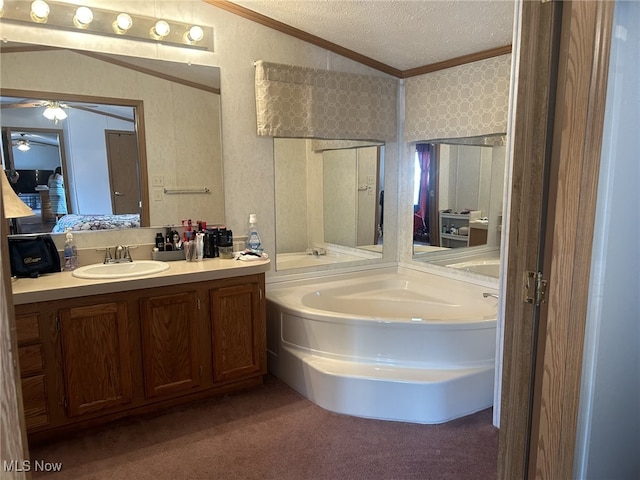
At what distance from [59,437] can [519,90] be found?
2666 millimetres

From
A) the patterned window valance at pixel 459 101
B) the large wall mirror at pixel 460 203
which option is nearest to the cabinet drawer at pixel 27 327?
the large wall mirror at pixel 460 203

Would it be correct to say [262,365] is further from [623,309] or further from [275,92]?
[623,309]

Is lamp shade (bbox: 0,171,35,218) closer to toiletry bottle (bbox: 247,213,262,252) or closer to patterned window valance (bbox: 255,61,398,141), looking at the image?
toiletry bottle (bbox: 247,213,262,252)

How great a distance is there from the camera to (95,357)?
7.67 ft

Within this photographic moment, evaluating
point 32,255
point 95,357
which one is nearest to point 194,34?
point 32,255

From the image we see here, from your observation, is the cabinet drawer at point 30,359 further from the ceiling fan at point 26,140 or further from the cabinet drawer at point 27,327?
the ceiling fan at point 26,140

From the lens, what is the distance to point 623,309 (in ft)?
4.09

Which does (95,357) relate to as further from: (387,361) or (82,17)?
(82,17)

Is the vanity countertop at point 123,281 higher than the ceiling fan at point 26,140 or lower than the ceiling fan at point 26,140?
lower

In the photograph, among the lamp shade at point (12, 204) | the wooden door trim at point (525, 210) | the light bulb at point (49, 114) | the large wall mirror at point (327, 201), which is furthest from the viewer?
the large wall mirror at point (327, 201)

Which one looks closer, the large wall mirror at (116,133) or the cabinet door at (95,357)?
the cabinet door at (95,357)

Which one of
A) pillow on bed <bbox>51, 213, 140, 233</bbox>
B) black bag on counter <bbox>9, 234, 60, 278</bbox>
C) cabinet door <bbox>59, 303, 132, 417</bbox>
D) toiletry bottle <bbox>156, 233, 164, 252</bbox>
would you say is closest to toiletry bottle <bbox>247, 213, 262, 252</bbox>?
toiletry bottle <bbox>156, 233, 164, 252</bbox>

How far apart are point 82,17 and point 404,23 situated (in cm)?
188

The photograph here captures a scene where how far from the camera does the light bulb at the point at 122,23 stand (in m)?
2.59
